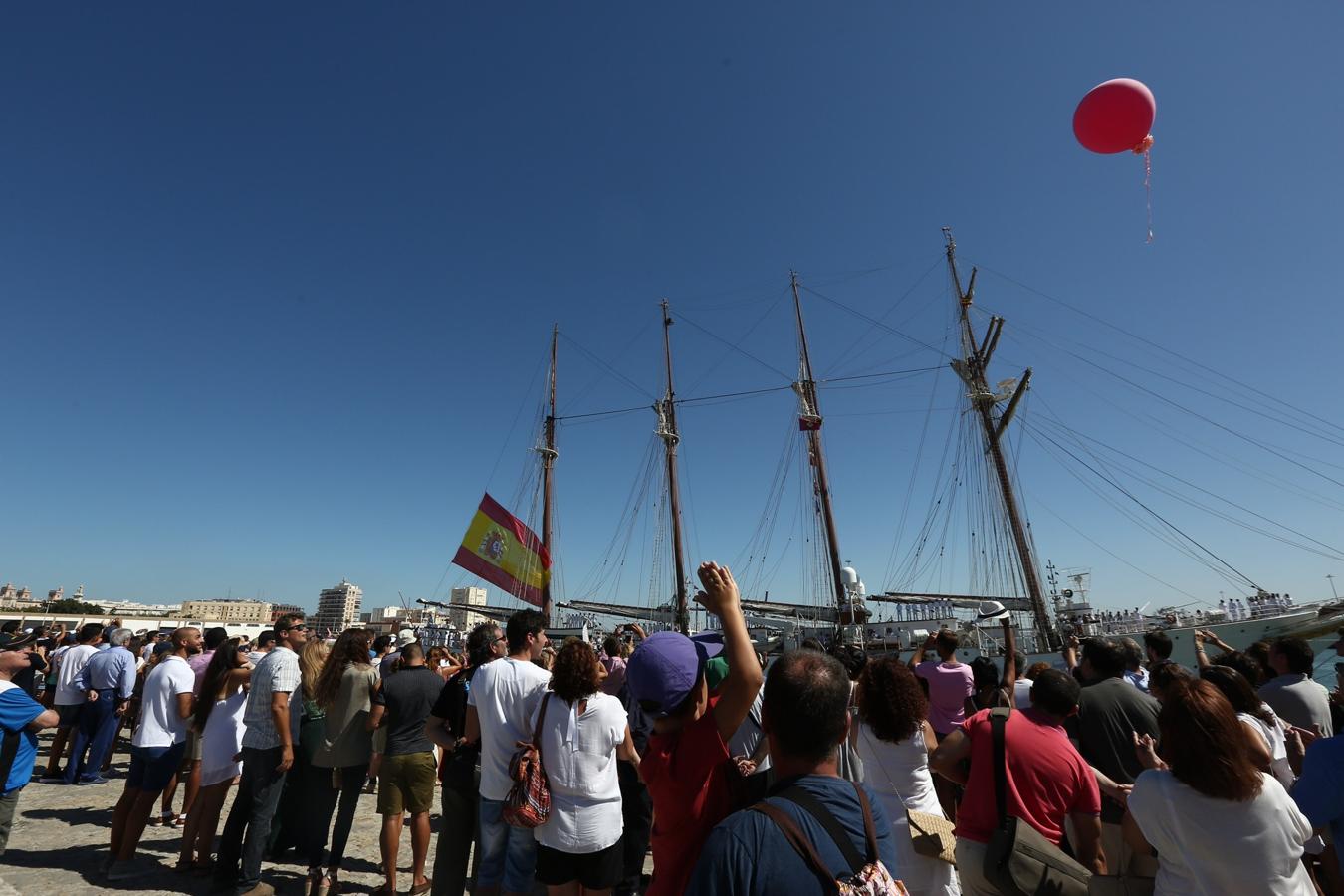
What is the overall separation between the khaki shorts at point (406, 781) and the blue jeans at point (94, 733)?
22.4 feet

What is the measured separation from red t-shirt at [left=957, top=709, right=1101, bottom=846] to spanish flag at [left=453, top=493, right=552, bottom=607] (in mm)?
29154

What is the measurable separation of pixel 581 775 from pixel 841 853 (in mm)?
2308

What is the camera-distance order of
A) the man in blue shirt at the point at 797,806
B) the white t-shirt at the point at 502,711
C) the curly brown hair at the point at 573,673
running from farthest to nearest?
the white t-shirt at the point at 502,711 < the curly brown hair at the point at 573,673 < the man in blue shirt at the point at 797,806

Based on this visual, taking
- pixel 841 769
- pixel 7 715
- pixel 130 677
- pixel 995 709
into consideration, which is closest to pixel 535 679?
pixel 841 769

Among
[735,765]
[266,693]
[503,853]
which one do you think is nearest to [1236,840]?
[735,765]

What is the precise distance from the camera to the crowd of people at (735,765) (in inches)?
75.6

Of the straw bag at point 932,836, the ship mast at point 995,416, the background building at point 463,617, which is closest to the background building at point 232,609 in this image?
the background building at point 463,617

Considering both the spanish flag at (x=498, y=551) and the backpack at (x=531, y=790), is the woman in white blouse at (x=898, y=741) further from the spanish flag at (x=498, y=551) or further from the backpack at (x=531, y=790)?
the spanish flag at (x=498, y=551)

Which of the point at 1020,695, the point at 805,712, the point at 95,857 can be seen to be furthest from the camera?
the point at 95,857

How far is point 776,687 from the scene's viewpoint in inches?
73.7

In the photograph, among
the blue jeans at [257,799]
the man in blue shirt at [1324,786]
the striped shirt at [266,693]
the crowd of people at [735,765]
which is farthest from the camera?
the striped shirt at [266,693]

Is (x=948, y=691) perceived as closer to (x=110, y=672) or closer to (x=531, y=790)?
(x=531, y=790)

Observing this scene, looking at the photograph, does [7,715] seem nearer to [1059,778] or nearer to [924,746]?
[924,746]

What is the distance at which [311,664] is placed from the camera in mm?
5965
